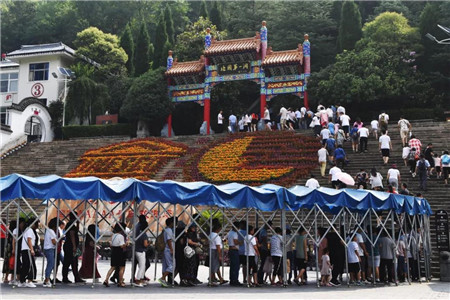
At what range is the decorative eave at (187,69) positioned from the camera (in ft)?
135

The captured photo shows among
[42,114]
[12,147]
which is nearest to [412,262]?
[12,147]

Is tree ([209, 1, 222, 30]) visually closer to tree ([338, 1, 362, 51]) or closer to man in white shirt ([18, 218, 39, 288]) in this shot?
tree ([338, 1, 362, 51])

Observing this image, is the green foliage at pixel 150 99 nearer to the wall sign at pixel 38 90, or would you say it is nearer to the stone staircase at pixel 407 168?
Answer: the wall sign at pixel 38 90

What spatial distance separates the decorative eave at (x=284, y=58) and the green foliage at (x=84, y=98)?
15.2 metres

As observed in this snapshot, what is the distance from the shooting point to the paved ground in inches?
463

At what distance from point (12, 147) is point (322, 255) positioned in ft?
92.4

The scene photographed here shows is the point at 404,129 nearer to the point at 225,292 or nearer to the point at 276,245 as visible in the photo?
the point at 276,245

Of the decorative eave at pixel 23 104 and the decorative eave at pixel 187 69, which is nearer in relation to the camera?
the decorative eave at pixel 23 104

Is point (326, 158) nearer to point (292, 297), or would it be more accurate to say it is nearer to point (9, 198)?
point (292, 297)

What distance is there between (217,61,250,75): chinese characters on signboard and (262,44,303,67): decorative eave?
156 cm

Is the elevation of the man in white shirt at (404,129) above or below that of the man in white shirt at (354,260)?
above

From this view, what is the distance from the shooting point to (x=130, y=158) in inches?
1293

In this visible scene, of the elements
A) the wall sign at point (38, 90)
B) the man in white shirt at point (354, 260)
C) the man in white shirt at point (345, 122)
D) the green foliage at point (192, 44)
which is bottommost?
the man in white shirt at point (354, 260)

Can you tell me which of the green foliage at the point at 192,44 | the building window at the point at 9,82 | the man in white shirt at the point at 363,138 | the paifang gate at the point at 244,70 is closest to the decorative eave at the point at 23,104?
the paifang gate at the point at 244,70
